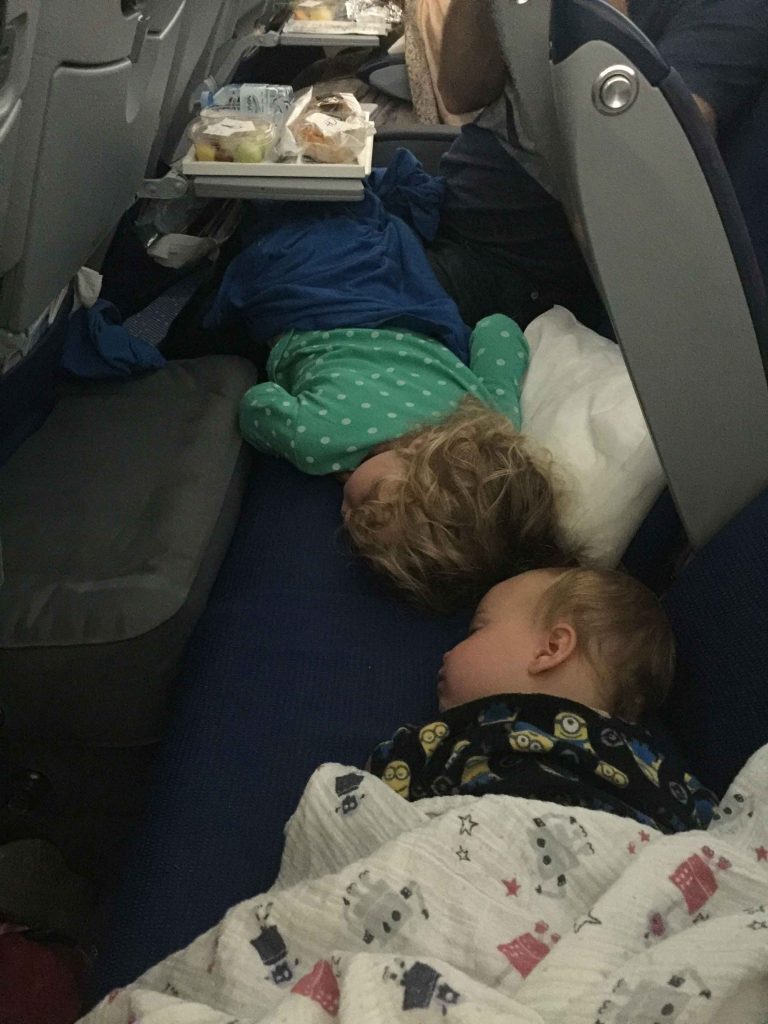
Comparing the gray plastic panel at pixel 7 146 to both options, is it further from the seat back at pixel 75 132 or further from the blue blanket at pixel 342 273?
the blue blanket at pixel 342 273

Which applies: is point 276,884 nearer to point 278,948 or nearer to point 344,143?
point 278,948

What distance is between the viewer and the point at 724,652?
1003 mm

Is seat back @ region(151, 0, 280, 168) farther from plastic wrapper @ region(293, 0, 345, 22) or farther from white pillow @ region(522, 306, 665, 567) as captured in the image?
white pillow @ region(522, 306, 665, 567)

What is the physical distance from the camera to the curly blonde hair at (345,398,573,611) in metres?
1.24

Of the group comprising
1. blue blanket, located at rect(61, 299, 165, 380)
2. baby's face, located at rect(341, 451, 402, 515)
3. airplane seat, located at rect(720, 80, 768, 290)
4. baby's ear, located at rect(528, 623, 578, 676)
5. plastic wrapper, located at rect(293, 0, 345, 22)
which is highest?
airplane seat, located at rect(720, 80, 768, 290)

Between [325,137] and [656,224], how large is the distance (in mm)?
1118

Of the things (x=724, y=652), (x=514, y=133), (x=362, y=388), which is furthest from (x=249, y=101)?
(x=724, y=652)

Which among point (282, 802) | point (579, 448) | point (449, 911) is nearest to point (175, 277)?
point (579, 448)

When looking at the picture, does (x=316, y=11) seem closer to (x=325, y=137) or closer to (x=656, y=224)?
(x=325, y=137)

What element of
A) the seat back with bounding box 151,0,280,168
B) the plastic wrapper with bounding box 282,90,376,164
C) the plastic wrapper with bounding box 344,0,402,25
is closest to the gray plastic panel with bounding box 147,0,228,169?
the seat back with bounding box 151,0,280,168

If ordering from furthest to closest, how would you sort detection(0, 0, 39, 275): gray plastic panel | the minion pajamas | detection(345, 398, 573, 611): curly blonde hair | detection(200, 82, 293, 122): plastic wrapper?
detection(200, 82, 293, 122): plastic wrapper
detection(345, 398, 573, 611): curly blonde hair
the minion pajamas
detection(0, 0, 39, 275): gray plastic panel

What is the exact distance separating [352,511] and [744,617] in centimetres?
57

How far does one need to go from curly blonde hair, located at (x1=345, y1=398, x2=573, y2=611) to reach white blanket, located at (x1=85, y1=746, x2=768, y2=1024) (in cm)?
43

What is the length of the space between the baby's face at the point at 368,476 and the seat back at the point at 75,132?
51 centimetres
